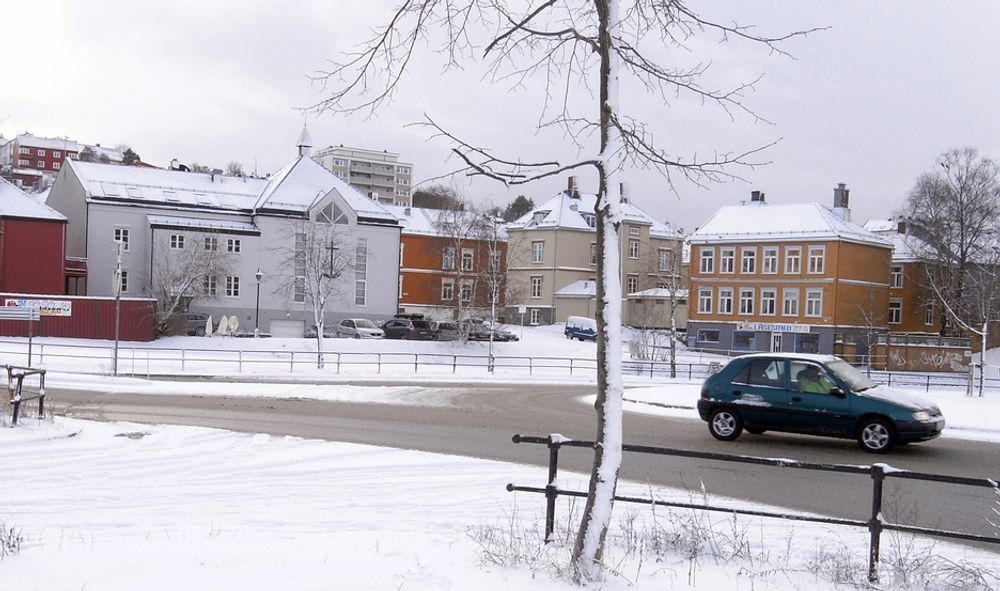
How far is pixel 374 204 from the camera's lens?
6719 cm

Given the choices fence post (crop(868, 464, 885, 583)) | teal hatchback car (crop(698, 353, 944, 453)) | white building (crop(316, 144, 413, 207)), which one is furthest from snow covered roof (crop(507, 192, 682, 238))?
white building (crop(316, 144, 413, 207))

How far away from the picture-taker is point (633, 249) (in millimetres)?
85250

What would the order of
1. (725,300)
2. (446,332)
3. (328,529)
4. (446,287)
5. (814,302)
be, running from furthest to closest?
(446,287) → (725,300) → (814,302) → (446,332) → (328,529)

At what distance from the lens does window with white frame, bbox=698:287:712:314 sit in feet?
229

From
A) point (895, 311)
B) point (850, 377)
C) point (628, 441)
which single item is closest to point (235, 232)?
point (628, 441)

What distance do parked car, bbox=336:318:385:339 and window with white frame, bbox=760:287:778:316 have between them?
29.7 m

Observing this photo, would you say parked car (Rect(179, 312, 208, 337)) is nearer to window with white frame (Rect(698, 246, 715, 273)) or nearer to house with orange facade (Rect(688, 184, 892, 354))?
house with orange facade (Rect(688, 184, 892, 354))

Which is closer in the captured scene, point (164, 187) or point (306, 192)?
point (164, 187)

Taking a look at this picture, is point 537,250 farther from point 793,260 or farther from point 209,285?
point 209,285

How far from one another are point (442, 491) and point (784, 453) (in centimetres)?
685

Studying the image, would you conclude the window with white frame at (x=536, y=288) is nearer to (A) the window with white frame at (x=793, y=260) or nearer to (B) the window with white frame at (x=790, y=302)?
(B) the window with white frame at (x=790, y=302)

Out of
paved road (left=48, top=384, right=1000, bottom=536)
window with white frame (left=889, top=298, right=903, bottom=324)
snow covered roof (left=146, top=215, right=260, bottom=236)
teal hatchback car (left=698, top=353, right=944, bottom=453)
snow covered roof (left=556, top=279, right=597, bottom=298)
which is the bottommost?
paved road (left=48, top=384, right=1000, bottom=536)

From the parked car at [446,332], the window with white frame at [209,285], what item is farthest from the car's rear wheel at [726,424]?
the window with white frame at [209,285]

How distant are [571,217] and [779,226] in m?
21.8
